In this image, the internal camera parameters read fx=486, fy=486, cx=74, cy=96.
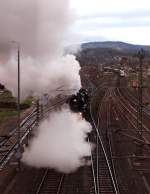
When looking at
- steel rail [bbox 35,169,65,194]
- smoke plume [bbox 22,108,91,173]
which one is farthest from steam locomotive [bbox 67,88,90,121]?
steel rail [bbox 35,169,65,194]

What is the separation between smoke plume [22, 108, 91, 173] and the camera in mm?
34156

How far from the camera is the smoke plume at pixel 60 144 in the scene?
1345 inches

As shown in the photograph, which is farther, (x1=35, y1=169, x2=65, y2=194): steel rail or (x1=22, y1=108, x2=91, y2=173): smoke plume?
(x1=22, y1=108, x2=91, y2=173): smoke plume

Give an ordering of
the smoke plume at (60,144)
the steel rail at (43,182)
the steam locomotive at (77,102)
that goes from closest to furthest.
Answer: the steel rail at (43,182), the smoke plume at (60,144), the steam locomotive at (77,102)

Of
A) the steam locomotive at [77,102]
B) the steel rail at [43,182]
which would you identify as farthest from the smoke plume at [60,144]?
the steel rail at [43,182]

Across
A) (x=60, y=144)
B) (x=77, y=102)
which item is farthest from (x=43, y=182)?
(x=77, y=102)

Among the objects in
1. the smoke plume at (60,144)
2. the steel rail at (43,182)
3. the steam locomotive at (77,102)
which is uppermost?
the steam locomotive at (77,102)

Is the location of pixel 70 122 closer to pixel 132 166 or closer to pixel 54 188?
pixel 132 166

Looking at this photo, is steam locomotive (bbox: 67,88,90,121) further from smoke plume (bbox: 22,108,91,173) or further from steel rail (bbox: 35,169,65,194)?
steel rail (bbox: 35,169,65,194)

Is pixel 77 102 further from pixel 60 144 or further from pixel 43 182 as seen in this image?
pixel 43 182

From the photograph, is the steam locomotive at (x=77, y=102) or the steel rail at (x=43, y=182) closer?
the steel rail at (x=43, y=182)

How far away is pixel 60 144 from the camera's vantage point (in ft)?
124

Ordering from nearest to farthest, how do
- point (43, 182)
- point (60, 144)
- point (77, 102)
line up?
1. point (43, 182)
2. point (60, 144)
3. point (77, 102)

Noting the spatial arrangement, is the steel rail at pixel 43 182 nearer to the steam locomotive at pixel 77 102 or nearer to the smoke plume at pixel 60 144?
the smoke plume at pixel 60 144
